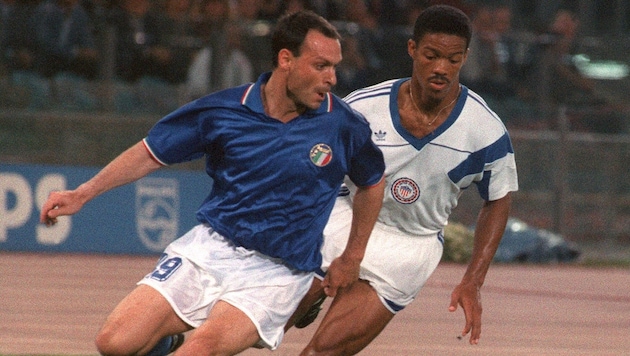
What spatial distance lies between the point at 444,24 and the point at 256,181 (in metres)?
1.16

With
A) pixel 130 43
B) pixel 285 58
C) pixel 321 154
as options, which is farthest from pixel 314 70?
pixel 130 43

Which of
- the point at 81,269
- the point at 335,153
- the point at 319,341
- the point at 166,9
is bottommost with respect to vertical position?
the point at 81,269

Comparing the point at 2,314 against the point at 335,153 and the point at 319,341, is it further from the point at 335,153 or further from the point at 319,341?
the point at 335,153

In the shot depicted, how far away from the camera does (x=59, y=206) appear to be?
16.4 ft

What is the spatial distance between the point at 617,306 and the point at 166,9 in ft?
20.0

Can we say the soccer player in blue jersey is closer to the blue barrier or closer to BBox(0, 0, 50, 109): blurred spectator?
BBox(0, 0, 50, 109): blurred spectator

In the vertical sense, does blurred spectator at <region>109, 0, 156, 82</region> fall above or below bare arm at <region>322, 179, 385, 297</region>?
below

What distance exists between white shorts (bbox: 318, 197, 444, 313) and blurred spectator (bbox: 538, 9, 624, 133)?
9.43m

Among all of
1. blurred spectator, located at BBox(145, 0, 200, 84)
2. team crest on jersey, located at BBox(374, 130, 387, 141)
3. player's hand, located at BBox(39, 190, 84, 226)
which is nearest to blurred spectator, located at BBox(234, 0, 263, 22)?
blurred spectator, located at BBox(145, 0, 200, 84)

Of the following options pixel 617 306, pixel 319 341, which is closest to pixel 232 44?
pixel 617 306

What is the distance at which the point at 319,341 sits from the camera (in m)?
5.74

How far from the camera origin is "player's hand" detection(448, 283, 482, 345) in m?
5.65

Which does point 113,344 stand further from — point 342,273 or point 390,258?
point 390,258

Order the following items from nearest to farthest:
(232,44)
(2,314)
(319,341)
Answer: (319,341)
(2,314)
(232,44)
